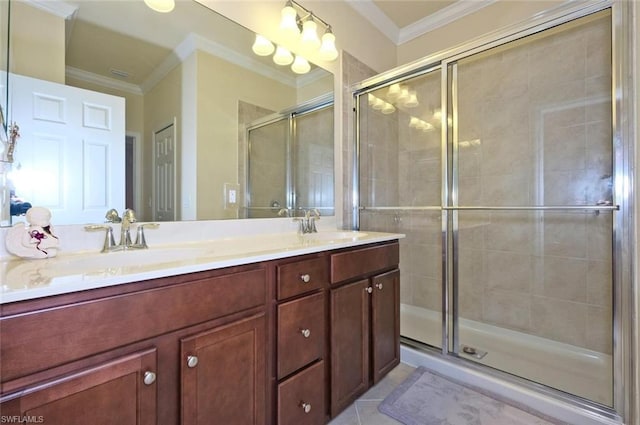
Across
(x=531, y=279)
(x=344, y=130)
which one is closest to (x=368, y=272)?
(x=344, y=130)

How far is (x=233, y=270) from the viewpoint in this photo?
921 millimetres

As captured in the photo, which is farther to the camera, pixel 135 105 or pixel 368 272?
pixel 368 272

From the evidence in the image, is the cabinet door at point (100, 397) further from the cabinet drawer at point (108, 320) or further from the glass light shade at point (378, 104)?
the glass light shade at point (378, 104)

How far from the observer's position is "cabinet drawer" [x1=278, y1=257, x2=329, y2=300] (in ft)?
3.55

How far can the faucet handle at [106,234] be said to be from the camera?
3.51 ft

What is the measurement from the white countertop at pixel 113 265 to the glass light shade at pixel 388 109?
1.49 meters

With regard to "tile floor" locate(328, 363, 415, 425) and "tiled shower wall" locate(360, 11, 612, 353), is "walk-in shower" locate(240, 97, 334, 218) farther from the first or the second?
"tile floor" locate(328, 363, 415, 425)

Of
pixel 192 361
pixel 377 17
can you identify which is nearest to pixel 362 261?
pixel 192 361

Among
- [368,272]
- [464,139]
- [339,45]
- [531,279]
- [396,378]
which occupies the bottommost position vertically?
[396,378]

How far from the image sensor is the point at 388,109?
8.38 feet

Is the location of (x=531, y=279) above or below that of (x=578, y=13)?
below

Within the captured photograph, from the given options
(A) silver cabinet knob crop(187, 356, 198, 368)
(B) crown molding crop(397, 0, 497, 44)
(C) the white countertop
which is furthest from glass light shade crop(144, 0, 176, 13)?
(B) crown molding crop(397, 0, 497, 44)

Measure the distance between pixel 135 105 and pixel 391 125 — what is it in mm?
2032

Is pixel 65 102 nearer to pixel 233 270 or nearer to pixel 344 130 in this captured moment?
pixel 233 270
